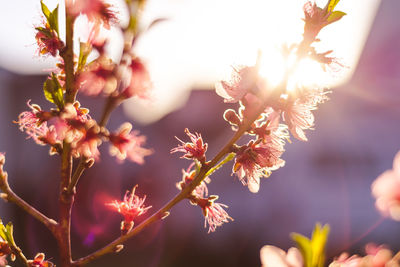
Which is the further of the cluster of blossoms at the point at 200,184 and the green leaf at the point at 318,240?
the cluster of blossoms at the point at 200,184

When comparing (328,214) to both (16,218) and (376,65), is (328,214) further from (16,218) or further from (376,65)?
(16,218)

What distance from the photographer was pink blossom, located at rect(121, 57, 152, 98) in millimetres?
735

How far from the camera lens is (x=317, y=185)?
7.95 metres

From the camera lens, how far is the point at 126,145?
82cm

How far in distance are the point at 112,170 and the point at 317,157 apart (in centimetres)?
430

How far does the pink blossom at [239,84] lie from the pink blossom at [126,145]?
209 mm

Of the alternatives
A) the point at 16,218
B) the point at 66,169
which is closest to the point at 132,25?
the point at 66,169

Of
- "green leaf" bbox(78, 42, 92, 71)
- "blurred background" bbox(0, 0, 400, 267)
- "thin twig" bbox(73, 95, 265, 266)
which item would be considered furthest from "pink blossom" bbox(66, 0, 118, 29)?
"blurred background" bbox(0, 0, 400, 267)

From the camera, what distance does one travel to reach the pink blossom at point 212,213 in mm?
933

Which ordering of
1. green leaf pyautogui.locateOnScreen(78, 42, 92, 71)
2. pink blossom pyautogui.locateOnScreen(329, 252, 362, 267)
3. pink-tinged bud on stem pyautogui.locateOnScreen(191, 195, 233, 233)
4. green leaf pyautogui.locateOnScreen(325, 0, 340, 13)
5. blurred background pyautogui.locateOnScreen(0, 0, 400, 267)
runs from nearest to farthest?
pink blossom pyautogui.locateOnScreen(329, 252, 362, 267) < green leaf pyautogui.locateOnScreen(325, 0, 340, 13) < green leaf pyautogui.locateOnScreen(78, 42, 92, 71) < pink-tinged bud on stem pyautogui.locateOnScreen(191, 195, 233, 233) < blurred background pyautogui.locateOnScreen(0, 0, 400, 267)

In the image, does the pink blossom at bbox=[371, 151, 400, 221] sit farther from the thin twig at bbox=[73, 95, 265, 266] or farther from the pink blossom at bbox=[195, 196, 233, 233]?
the pink blossom at bbox=[195, 196, 233, 233]

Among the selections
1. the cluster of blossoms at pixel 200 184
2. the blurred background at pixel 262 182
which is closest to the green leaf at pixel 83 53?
the cluster of blossoms at pixel 200 184

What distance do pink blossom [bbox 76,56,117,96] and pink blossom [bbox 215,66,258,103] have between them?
243 millimetres

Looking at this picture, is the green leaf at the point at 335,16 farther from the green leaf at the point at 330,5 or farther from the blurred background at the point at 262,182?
the blurred background at the point at 262,182
